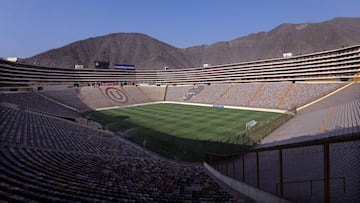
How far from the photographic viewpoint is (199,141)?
23734 millimetres

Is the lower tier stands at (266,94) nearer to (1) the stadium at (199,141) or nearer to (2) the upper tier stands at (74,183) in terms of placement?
(1) the stadium at (199,141)

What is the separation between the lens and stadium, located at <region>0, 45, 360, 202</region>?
6520 millimetres

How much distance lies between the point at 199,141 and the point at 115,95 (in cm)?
5098

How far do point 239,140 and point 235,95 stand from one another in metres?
37.1

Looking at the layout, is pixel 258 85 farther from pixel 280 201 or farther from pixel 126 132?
pixel 280 201

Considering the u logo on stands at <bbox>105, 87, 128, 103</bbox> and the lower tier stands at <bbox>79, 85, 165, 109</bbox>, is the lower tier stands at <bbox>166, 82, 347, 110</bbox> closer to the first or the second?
the lower tier stands at <bbox>79, 85, 165, 109</bbox>

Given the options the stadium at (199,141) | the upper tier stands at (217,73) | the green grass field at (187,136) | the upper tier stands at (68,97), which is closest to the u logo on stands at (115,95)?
the stadium at (199,141)

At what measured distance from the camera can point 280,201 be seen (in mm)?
5969

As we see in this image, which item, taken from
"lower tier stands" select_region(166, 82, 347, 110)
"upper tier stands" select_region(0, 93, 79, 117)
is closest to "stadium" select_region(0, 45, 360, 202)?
"lower tier stands" select_region(166, 82, 347, 110)

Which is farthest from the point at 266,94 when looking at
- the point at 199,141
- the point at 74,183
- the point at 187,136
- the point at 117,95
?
the point at 74,183

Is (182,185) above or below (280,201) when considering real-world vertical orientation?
below

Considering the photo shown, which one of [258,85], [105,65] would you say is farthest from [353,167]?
[105,65]

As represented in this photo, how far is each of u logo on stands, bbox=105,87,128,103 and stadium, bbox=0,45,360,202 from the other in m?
0.34

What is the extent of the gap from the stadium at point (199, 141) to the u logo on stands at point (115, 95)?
13.4 inches
